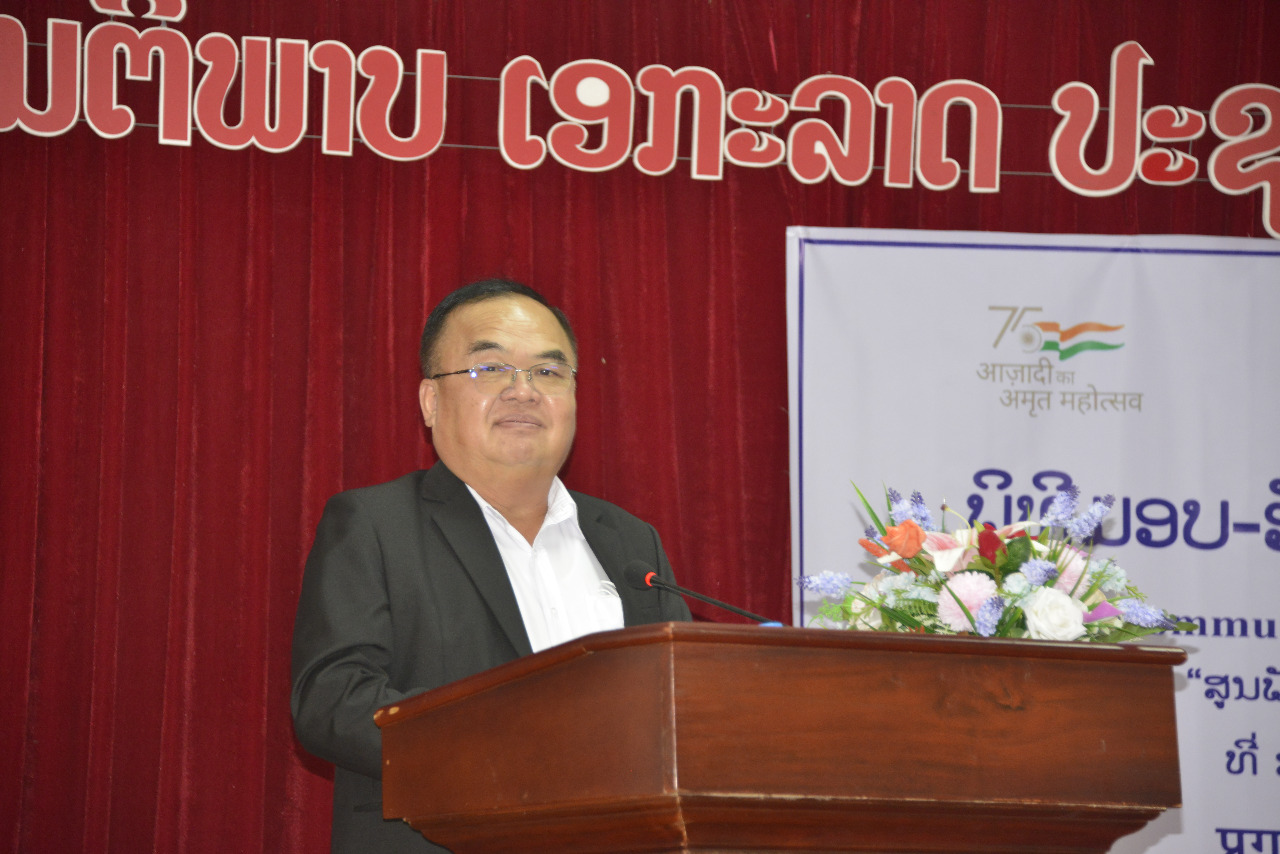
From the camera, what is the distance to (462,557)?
2203 millimetres

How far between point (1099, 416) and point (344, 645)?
101 inches

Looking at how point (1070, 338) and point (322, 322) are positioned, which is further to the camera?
point (1070, 338)

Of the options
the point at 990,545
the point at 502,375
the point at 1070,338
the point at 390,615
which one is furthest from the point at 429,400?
the point at 1070,338

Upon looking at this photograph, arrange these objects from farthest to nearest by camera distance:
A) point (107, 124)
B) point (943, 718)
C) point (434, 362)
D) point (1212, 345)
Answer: point (1212, 345) < point (107, 124) < point (434, 362) < point (943, 718)

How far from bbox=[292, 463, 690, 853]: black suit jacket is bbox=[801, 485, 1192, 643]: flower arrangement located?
1.94ft

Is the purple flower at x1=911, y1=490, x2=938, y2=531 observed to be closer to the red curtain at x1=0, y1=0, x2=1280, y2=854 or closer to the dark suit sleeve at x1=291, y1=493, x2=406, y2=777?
the dark suit sleeve at x1=291, y1=493, x2=406, y2=777

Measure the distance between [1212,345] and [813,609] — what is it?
1.40 m

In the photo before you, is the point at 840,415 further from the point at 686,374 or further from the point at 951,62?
the point at 951,62

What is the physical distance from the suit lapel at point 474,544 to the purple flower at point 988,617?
0.74 metres

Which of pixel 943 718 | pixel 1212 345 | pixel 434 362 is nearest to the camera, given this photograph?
pixel 943 718

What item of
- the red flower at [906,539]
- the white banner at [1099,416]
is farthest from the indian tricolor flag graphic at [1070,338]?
the red flower at [906,539]

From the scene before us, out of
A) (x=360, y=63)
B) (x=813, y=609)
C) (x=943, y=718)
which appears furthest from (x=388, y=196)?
(x=943, y=718)

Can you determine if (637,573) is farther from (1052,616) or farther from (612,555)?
(1052,616)

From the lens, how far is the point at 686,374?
3.93 metres
